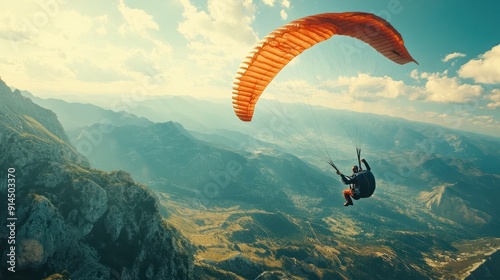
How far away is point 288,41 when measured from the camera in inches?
832

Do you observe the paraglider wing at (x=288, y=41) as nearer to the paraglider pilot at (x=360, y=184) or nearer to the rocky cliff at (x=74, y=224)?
the paraglider pilot at (x=360, y=184)

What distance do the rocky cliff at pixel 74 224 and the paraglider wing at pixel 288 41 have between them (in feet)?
267

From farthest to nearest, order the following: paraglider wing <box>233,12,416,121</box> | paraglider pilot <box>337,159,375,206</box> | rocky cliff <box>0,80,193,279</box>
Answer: rocky cliff <box>0,80,193,279</box> → paraglider pilot <box>337,159,375,206</box> → paraglider wing <box>233,12,416,121</box>

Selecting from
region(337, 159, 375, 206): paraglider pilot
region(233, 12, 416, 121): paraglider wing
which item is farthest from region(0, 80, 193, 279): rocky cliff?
region(337, 159, 375, 206): paraglider pilot

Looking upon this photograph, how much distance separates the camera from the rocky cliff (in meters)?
79.1

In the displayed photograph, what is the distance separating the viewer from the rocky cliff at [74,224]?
79.1 meters

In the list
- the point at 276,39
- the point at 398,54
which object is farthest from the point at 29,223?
the point at 398,54

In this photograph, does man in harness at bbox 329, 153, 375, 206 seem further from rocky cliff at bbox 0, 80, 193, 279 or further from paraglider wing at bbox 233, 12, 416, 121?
rocky cliff at bbox 0, 80, 193, 279

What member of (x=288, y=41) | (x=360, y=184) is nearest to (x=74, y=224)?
(x=360, y=184)

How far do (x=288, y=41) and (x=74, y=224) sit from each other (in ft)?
335

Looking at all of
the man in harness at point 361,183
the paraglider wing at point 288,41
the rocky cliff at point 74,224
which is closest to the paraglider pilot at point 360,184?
the man in harness at point 361,183

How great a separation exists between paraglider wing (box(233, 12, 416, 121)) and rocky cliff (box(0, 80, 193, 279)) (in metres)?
81.3

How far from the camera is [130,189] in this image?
122m

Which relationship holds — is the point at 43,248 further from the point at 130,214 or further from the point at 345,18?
the point at 345,18
